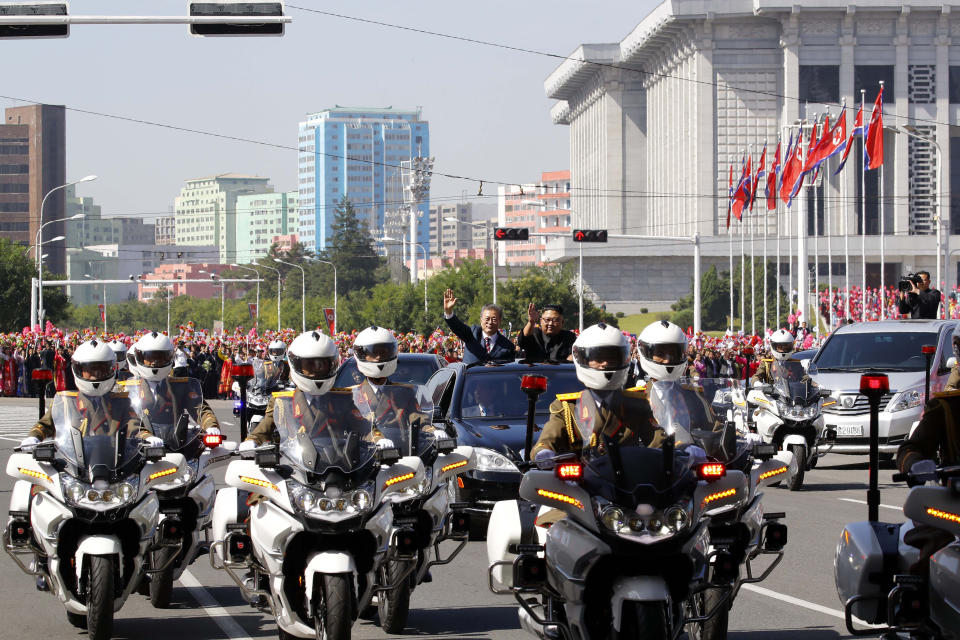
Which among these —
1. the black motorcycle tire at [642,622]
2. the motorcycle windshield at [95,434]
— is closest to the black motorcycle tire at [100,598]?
the motorcycle windshield at [95,434]

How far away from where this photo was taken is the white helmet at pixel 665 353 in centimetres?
820

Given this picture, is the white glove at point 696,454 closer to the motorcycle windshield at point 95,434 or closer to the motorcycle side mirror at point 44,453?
the motorcycle windshield at point 95,434

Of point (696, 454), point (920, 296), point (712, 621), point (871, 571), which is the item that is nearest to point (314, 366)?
point (696, 454)

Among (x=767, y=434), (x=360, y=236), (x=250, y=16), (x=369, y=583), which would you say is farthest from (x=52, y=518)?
(x=360, y=236)

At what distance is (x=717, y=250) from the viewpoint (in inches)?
4724

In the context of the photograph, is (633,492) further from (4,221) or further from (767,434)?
(4,221)

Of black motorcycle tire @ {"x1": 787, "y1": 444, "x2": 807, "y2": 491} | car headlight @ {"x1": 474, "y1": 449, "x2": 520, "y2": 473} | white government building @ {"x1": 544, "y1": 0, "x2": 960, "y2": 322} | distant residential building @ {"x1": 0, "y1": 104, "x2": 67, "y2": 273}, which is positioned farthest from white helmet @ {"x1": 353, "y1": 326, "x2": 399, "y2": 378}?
distant residential building @ {"x1": 0, "y1": 104, "x2": 67, "y2": 273}

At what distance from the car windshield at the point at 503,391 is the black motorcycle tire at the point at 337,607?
259 inches

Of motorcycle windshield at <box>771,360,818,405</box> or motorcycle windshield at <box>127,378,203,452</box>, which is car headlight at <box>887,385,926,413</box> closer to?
motorcycle windshield at <box>771,360,818,405</box>

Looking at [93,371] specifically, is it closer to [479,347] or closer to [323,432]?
[323,432]

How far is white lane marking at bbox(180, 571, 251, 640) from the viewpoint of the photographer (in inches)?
347

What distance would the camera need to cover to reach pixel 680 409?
8164 millimetres

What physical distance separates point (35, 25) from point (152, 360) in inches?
339

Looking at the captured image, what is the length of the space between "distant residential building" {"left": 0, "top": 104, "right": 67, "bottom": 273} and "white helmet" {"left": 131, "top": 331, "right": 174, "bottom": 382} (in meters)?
182
